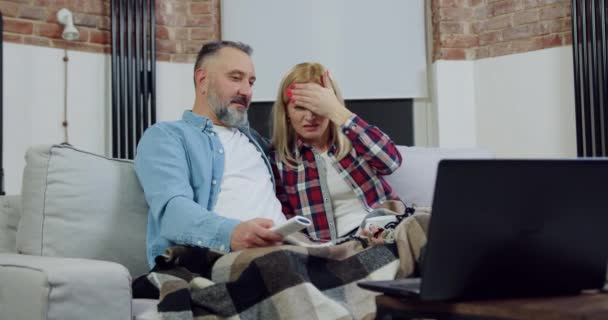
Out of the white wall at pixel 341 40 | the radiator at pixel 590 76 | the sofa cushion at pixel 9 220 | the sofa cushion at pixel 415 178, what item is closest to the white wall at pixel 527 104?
the radiator at pixel 590 76

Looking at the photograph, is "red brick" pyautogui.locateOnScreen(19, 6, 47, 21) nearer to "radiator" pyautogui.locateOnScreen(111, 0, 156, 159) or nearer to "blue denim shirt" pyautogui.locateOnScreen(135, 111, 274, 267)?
"radiator" pyautogui.locateOnScreen(111, 0, 156, 159)

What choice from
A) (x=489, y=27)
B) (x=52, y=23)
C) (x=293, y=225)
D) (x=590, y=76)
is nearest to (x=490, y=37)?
(x=489, y=27)

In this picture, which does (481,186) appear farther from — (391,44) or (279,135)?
(391,44)

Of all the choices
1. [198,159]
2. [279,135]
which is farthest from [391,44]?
[198,159]

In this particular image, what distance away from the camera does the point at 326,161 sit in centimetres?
230

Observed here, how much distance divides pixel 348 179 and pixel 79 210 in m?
0.80

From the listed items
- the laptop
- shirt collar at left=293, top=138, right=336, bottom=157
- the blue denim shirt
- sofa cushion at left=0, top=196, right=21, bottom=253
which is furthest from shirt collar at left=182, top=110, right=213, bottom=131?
the laptop

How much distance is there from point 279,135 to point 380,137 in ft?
1.08

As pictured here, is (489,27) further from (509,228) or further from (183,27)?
(509,228)

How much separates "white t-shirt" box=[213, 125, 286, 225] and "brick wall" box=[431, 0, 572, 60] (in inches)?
91.7

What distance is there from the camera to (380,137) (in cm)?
223

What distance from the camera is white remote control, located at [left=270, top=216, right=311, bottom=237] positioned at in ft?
4.55

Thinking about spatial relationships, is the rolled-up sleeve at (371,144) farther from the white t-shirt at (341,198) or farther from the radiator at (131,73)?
the radiator at (131,73)

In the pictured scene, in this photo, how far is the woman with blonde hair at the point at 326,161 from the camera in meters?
2.21
